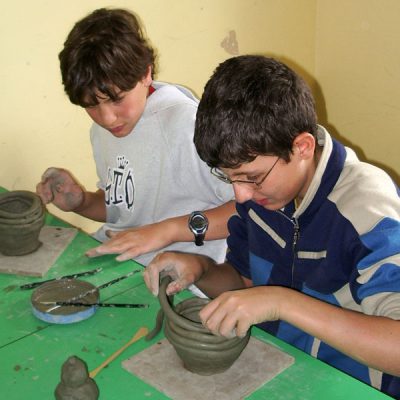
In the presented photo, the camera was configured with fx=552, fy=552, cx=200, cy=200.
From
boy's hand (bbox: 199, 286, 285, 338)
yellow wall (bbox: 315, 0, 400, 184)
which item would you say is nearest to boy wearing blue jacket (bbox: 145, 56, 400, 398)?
boy's hand (bbox: 199, 286, 285, 338)

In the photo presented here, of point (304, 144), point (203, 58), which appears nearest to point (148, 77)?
point (304, 144)

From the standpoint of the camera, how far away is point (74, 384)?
990mm

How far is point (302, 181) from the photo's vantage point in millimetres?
1227

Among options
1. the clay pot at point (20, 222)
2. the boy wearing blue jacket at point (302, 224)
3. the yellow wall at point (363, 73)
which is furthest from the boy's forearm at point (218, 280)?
the yellow wall at point (363, 73)

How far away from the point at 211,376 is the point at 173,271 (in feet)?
0.99

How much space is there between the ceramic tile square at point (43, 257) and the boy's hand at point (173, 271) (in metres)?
0.36

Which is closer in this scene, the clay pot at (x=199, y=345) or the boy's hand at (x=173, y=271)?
the clay pot at (x=199, y=345)

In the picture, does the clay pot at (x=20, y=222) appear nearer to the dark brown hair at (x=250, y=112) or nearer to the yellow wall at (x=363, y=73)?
the dark brown hair at (x=250, y=112)

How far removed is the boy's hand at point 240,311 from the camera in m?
1.02

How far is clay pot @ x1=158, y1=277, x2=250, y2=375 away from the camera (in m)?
1.04

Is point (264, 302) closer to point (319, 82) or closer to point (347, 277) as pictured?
point (347, 277)

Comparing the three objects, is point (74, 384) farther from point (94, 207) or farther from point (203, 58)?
point (203, 58)

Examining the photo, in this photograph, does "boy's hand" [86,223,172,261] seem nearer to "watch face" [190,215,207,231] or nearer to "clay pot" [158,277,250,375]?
"watch face" [190,215,207,231]

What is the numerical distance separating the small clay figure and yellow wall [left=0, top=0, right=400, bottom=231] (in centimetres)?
134
